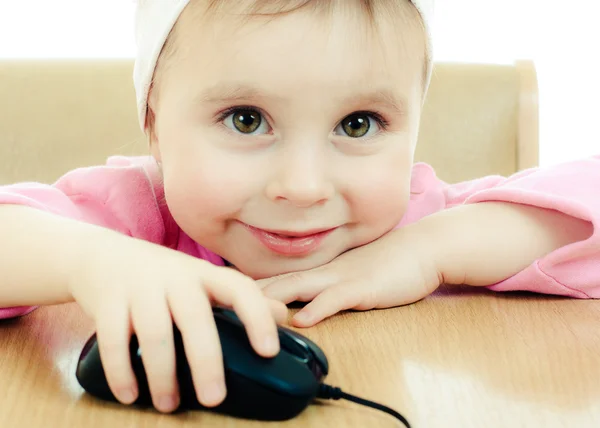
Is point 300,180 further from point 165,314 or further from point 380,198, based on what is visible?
point 165,314

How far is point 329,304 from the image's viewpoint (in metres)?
0.63

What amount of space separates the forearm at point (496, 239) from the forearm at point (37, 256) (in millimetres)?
373

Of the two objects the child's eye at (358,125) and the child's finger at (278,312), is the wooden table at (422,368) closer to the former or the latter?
the child's finger at (278,312)

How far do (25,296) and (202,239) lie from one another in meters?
0.22

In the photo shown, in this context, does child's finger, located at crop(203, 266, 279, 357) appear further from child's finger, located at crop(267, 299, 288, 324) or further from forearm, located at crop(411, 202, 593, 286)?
forearm, located at crop(411, 202, 593, 286)

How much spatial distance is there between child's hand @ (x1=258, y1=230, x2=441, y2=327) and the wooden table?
0.01 metres

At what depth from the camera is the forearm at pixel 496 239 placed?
2.34ft

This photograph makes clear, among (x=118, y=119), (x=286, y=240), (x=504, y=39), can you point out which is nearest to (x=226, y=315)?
(x=286, y=240)

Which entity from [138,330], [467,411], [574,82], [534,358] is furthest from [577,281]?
[574,82]

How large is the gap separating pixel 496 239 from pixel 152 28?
451mm

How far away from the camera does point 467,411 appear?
0.43 metres

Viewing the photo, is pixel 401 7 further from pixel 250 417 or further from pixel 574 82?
pixel 574 82

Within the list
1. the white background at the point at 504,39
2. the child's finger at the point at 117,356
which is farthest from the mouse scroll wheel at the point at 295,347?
the white background at the point at 504,39

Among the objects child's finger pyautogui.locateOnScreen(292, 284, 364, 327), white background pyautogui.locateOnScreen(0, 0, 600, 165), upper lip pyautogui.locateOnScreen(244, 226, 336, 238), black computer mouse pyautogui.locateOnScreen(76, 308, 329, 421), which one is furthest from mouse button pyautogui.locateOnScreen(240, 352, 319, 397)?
white background pyautogui.locateOnScreen(0, 0, 600, 165)
